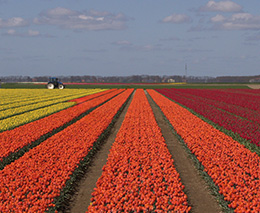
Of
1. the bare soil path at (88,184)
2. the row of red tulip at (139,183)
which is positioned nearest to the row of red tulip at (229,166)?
the row of red tulip at (139,183)

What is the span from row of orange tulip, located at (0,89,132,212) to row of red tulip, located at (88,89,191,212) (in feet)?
3.91

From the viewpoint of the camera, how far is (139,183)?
832cm

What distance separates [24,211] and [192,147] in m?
7.81

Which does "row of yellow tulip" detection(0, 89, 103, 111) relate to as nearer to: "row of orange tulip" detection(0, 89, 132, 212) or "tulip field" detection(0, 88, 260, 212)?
"tulip field" detection(0, 88, 260, 212)

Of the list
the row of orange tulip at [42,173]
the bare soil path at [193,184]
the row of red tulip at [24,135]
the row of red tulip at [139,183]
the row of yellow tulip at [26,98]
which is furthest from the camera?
the row of yellow tulip at [26,98]

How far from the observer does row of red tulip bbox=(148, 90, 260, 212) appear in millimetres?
7204

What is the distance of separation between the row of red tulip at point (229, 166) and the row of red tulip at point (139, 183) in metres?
1.23

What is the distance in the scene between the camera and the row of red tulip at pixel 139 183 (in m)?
6.91

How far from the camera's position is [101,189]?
792 cm

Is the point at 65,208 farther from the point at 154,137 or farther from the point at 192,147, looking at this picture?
the point at 154,137

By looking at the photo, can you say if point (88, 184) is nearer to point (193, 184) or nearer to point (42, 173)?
point (42, 173)

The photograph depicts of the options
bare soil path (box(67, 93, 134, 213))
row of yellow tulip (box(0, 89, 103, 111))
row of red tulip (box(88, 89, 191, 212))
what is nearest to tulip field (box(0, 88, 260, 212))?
row of red tulip (box(88, 89, 191, 212))

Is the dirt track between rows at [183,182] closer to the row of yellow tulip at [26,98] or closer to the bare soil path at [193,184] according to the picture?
the bare soil path at [193,184]

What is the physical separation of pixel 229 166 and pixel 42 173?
6119 millimetres
